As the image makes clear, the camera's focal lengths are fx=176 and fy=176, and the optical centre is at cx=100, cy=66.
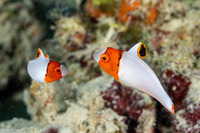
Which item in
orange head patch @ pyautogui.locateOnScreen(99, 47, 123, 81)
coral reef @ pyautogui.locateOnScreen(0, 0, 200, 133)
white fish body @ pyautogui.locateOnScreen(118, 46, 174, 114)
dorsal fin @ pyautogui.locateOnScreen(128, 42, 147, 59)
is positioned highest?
coral reef @ pyautogui.locateOnScreen(0, 0, 200, 133)

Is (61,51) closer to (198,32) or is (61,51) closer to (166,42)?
(166,42)

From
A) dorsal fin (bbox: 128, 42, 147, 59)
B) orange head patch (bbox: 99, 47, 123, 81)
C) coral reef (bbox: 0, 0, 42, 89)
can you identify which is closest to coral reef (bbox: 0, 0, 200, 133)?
coral reef (bbox: 0, 0, 42, 89)

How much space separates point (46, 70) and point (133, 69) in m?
0.96

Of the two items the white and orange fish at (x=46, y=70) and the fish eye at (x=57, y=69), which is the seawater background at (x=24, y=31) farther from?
the fish eye at (x=57, y=69)

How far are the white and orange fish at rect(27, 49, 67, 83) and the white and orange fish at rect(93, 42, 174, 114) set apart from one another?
1.59ft

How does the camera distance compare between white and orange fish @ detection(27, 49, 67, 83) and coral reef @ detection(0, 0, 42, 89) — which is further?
coral reef @ detection(0, 0, 42, 89)

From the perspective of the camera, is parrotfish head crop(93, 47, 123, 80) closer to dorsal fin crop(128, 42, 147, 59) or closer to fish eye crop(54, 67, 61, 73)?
dorsal fin crop(128, 42, 147, 59)

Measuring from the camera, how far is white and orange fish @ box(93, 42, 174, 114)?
1493 mm

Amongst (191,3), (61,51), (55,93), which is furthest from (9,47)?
(191,3)

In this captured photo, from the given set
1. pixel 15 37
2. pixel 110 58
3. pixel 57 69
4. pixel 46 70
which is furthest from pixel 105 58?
pixel 15 37

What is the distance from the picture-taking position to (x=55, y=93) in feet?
11.7

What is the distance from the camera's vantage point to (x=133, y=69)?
1572 mm

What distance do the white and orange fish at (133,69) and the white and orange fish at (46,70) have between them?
0.49 meters

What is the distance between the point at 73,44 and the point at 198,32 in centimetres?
322
